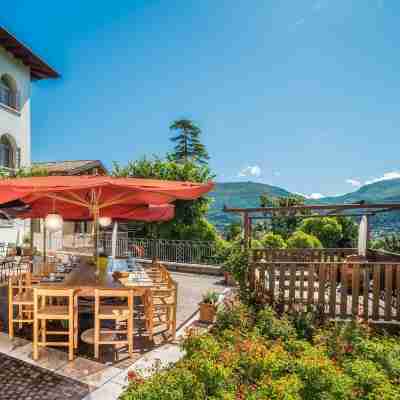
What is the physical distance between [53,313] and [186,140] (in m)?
31.4

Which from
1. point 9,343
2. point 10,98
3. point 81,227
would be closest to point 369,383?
point 9,343

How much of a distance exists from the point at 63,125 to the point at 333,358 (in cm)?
2525

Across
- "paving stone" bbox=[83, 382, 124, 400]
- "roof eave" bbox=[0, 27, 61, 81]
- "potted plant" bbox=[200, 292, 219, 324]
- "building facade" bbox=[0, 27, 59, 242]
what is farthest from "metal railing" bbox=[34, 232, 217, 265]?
"roof eave" bbox=[0, 27, 61, 81]

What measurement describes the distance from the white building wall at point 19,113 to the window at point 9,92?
21 cm

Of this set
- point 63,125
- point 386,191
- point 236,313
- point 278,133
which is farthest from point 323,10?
point 386,191

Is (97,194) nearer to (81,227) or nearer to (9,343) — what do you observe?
(9,343)

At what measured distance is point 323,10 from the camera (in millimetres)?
10508

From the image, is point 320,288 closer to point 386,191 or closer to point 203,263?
point 203,263

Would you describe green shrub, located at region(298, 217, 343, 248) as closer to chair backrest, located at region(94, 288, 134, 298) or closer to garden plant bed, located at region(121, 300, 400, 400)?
garden plant bed, located at region(121, 300, 400, 400)

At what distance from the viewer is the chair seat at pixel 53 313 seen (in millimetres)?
3676

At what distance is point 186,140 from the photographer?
33.9 meters

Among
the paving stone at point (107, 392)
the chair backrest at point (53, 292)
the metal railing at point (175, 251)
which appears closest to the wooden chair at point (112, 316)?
the chair backrest at point (53, 292)

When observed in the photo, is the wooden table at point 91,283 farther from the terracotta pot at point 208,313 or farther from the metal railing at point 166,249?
the metal railing at point 166,249

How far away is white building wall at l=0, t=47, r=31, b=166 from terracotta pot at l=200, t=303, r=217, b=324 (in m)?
13.5
